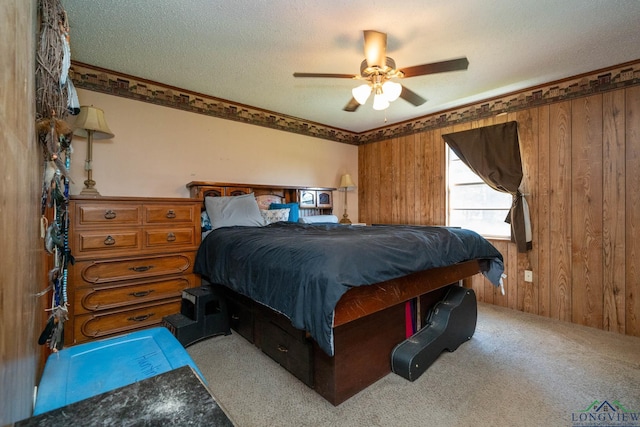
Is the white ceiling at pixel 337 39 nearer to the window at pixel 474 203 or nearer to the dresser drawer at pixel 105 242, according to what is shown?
A: the window at pixel 474 203

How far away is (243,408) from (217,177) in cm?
250

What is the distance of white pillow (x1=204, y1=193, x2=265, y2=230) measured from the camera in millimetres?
2875

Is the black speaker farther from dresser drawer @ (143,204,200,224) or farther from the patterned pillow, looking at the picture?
the patterned pillow

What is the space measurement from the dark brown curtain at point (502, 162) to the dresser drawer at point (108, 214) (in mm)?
3553

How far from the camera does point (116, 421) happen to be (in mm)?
541

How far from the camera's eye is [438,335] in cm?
199

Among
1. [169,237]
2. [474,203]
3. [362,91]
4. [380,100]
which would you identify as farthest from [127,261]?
[474,203]

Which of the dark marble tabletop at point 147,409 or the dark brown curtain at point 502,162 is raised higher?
the dark brown curtain at point 502,162

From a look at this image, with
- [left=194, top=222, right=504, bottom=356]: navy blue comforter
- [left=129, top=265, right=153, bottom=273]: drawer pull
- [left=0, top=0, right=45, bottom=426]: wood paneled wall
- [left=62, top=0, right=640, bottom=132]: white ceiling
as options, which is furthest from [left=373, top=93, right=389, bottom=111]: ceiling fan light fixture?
[left=129, top=265, right=153, bottom=273]: drawer pull

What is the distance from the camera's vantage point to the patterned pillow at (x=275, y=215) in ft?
11.0

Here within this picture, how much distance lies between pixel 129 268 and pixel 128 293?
0.67 feet

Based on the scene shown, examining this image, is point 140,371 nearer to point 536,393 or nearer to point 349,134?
point 536,393

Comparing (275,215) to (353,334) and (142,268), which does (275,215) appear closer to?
(142,268)

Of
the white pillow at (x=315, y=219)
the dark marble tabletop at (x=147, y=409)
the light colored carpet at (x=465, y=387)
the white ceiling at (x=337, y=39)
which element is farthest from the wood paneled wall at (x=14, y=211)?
the white pillow at (x=315, y=219)
